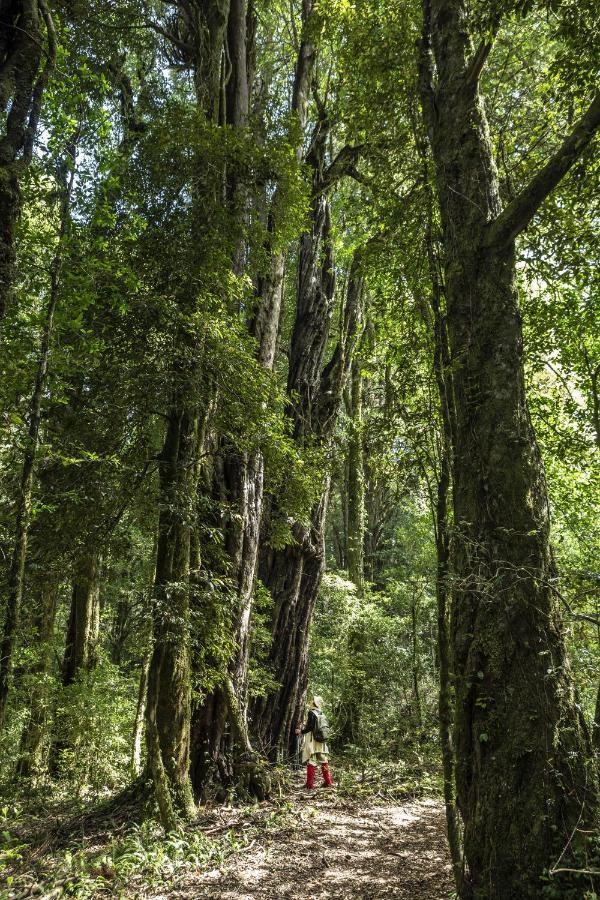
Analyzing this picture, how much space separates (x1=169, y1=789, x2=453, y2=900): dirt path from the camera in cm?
465

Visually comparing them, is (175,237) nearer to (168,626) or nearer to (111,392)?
(111,392)

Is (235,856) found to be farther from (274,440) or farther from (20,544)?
(274,440)

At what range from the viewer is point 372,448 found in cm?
557

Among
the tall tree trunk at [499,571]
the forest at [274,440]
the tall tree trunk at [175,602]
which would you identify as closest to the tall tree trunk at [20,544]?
the forest at [274,440]

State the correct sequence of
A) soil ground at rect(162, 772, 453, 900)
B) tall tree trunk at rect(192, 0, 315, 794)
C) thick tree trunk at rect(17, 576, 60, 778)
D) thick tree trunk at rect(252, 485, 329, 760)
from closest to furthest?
soil ground at rect(162, 772, 453, 900), tall tree trunk at rect(192, 0, 315, 794), thick tree trunk at rect(17, 576, 60, 778), thick tree trunk at rect(252, 485, 329, 760)

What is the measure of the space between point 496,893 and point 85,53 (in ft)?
33.3

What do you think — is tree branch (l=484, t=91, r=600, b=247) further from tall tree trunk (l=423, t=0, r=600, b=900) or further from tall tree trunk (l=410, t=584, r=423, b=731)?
tall tree trunk (l=410, t=584, r=423, b=731)

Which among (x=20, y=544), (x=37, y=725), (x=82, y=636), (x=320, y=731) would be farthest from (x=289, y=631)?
(x=20, y=544)

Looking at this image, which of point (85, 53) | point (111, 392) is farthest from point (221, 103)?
point (111, 392)

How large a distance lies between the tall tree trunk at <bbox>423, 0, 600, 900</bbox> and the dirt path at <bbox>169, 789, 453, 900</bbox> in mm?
1634

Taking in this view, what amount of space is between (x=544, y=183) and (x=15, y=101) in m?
3.32

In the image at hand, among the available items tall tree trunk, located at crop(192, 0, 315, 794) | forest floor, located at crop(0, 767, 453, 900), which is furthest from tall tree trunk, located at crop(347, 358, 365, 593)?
forest floor, located at crop(0, 767, 453, 900)

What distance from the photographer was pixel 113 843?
5023 mm

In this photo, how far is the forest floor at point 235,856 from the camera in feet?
14.6
